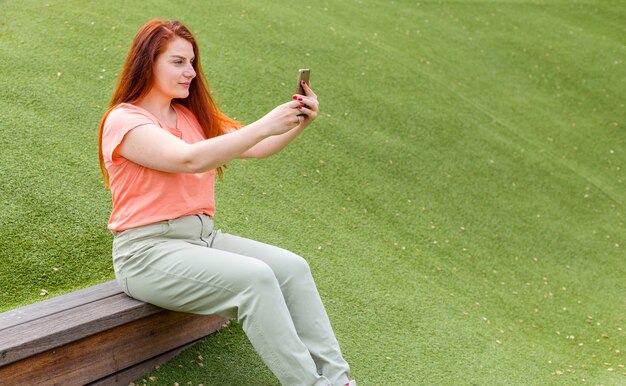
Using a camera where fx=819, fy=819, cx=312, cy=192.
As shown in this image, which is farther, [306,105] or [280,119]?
[306,105]

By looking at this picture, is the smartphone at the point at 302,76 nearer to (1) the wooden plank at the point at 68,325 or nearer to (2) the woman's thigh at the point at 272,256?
(2) the woman's thigh at the point at 272,256

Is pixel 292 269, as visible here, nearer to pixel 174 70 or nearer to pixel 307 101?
pixel 307 101

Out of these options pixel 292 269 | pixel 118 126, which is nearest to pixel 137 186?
pixel 118 126

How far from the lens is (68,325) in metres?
2.54

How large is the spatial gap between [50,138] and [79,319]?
2.04 meters

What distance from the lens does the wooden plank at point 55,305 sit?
2.56 metres

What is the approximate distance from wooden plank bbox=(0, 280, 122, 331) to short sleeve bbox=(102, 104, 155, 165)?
45 centimetres

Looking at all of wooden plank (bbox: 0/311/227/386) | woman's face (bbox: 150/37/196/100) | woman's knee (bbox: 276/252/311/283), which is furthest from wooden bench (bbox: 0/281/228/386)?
woman's face (bbox: 150/37/196/100)

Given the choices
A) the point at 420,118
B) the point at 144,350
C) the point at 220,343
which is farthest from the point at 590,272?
the point at 144,350

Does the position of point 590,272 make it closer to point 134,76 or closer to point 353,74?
point 353,74

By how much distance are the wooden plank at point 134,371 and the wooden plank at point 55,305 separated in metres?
0.27

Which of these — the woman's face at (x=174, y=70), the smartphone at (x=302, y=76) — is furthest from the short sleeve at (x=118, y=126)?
the smartphone at (x=302, y=76)

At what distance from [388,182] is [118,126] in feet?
9.77

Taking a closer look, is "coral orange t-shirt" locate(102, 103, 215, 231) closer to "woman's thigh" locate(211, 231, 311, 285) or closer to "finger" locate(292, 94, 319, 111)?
"woman's thigh" locate(211, 231, 311, 285)
